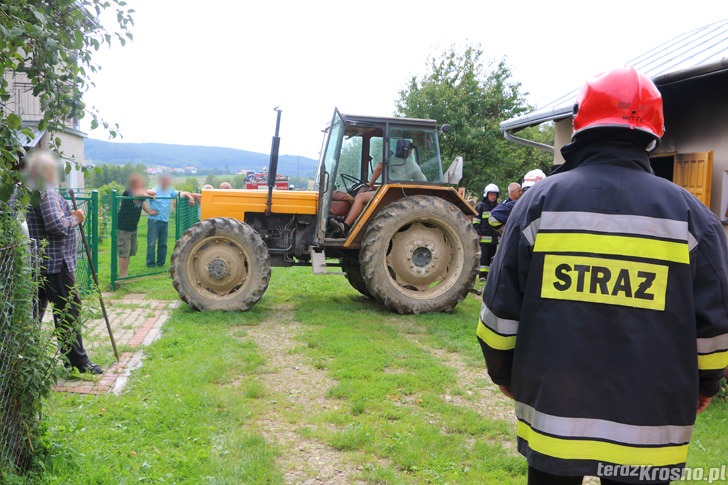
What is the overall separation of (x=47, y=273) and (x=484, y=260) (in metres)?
7.60

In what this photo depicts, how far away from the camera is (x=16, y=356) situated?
3.33 metres

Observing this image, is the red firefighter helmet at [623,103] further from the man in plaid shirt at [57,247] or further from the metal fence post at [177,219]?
the metal fence post at [177,219]

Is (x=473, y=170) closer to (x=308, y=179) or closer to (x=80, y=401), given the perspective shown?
Result: (x=308, y=179)

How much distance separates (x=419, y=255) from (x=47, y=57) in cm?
665

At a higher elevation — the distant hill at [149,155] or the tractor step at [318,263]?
the distant hill at [149,155]

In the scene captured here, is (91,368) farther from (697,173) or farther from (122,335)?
(697,173)

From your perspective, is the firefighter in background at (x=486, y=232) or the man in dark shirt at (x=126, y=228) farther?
the firefighter in background at (x=486, y=232)

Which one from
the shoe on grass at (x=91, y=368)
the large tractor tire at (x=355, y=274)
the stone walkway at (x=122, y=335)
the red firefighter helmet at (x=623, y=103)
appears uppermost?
the red firefighter helmet at (x=623, y=103)

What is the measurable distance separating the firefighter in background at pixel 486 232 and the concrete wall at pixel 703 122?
4922mm

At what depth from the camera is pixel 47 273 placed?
5230 millimetres

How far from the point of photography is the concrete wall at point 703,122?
549 cm

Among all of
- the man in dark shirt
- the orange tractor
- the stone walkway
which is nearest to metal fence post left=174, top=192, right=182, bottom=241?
the man in dark shirt

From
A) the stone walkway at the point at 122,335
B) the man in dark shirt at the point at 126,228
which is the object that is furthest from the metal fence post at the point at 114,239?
the stone walkway at the point at 122,335

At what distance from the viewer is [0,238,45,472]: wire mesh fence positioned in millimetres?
3230
